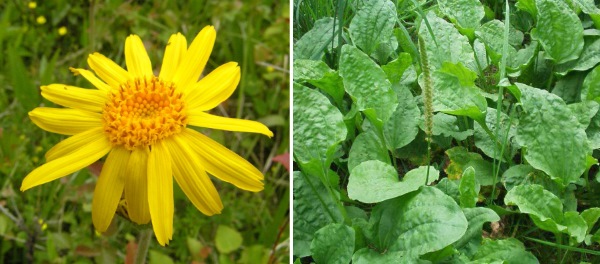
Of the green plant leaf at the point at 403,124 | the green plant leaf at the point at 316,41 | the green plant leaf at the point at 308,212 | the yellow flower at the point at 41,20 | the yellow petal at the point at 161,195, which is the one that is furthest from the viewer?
the yellow flower at the point at 41,20

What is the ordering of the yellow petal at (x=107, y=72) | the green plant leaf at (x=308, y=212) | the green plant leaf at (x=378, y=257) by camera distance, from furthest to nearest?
the green plant leaf at (x=308, y=212) → the green plant leaf at (x=378, y=257) → the yellow petal at (x=107, y=72)

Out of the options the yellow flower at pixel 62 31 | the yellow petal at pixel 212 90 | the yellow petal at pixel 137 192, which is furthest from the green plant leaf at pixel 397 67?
the yellow flower at pixel 62 31

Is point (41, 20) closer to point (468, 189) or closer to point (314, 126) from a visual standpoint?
point (314, 126)

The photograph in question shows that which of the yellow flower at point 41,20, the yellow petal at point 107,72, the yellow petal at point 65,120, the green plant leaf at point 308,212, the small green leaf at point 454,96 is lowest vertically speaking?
the green plant leaf at point 308,212

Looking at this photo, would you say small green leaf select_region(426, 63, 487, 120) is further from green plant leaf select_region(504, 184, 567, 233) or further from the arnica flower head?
the arnica flower head

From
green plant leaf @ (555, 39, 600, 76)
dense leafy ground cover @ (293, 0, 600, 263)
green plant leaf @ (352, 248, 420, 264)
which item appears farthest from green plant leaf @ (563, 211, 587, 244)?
green plant leaf @ (555, 39, 600, 76)

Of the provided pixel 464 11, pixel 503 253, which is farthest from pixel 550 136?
pixel 464 11

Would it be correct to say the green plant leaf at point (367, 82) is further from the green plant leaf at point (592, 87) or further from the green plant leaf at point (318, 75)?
the green plant leaf at point (592, 87)

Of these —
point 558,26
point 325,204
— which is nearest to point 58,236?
point 325,204
